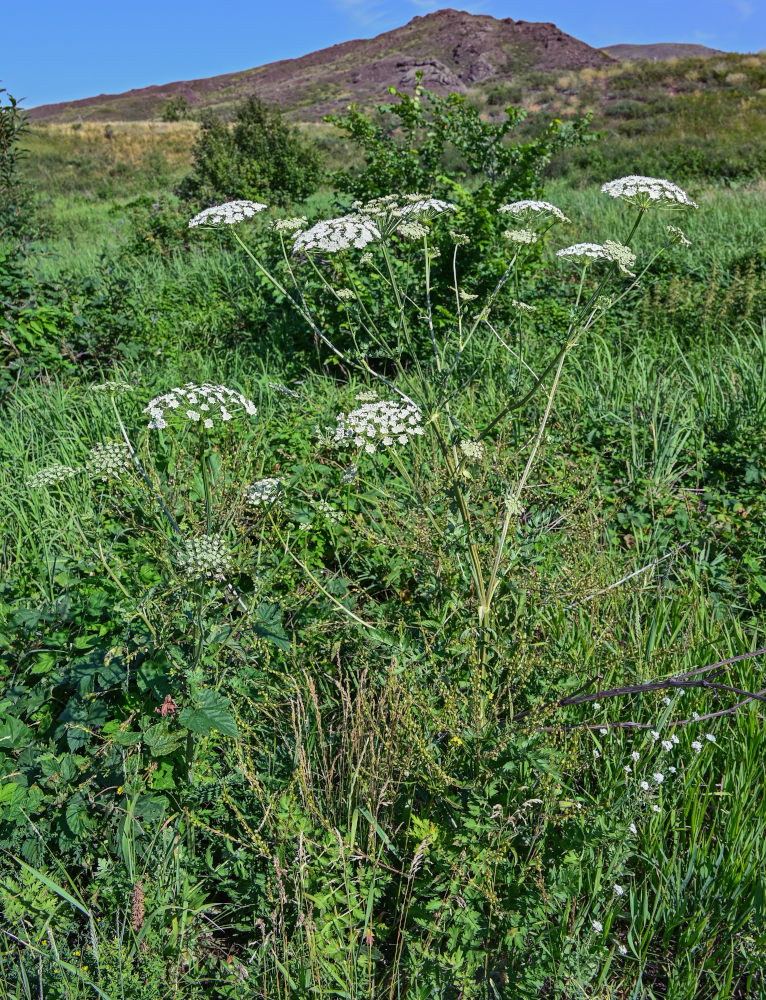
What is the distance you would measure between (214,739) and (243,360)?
4.06 meters

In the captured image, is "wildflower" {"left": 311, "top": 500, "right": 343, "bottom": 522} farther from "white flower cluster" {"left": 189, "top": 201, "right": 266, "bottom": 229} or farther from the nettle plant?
"white flower cluster" {"left": 189, "top": 201, "right": 266, "bottom": 229}

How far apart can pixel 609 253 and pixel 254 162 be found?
11712 mm

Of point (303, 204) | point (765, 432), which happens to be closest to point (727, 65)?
point (303, 204)

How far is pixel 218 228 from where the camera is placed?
2621 millimetres

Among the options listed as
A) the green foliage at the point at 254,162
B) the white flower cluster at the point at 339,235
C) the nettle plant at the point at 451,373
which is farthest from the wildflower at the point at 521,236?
the green foliage at the point at 254,162

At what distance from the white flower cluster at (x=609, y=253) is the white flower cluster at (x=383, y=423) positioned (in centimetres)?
82

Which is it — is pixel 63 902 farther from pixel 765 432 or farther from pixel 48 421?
pixel 765 432

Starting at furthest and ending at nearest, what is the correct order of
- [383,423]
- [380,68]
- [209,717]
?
[380,68] → [383,423] → [209,717]

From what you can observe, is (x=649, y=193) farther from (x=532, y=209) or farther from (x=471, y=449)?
(x=471, y=449)

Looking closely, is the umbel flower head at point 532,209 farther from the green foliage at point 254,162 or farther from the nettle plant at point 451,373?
the green foliage at point 254,162

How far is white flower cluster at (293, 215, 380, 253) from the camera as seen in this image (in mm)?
2441

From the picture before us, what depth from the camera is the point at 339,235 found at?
8.12 ft

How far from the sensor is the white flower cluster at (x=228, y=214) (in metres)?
2.54

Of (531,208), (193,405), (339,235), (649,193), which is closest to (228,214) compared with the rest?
(339,235)
